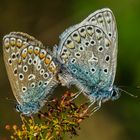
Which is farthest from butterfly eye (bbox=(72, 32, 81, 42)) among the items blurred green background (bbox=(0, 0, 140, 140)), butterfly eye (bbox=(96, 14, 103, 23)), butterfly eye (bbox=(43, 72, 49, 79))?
blurred green background (bbox=(0, 0, 140, 140))

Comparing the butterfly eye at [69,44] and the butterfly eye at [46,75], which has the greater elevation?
the butterfly eye at [69,44]

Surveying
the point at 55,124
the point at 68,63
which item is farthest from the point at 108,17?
the point at 55,124

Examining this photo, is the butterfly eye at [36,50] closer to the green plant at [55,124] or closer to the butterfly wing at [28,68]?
the butterfly wing at [28,68]

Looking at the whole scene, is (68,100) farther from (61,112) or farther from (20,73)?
(20,73)

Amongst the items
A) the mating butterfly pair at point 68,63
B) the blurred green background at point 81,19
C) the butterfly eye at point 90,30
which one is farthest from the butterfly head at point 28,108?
the blurred green background at point 81,19

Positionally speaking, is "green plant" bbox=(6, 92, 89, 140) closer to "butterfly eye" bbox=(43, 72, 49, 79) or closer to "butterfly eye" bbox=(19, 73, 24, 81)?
"butterfly eye" bbox=(43, 72, 49, 79)

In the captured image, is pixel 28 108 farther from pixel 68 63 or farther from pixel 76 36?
pixel 76 36

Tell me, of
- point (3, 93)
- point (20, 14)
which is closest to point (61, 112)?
point (3, 93)
